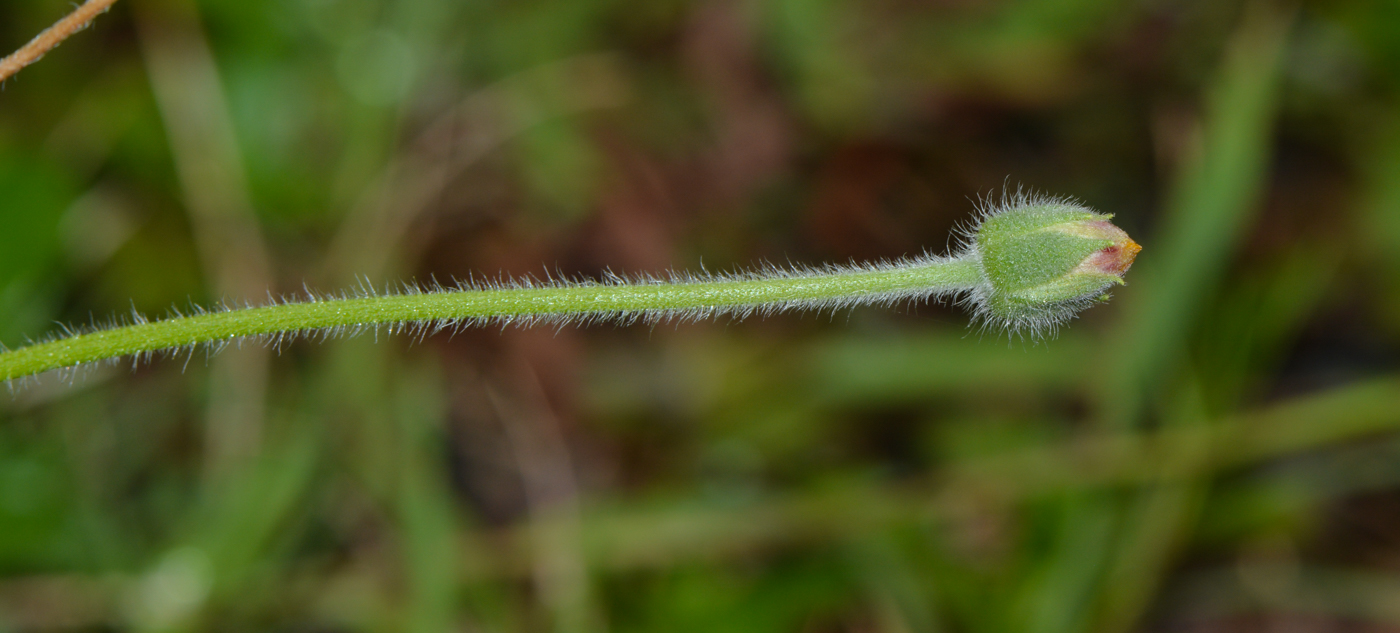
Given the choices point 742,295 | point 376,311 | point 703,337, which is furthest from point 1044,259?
point 703,337

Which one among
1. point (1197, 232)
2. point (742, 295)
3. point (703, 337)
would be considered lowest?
point (742, 295)

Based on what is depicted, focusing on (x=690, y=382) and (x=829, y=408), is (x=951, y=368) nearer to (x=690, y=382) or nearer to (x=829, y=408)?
(x=829, y=408)

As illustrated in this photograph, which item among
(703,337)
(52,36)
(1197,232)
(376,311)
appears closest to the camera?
(376,311)

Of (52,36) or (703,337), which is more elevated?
(703,337)

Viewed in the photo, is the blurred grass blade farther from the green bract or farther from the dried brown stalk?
the dried brown stalk

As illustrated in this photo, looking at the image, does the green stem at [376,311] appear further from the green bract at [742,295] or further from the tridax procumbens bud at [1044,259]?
the tridax procumbens bud at [1044,259]

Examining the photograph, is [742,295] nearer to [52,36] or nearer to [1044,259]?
[1044,259]

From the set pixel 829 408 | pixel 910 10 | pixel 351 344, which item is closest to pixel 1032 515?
pixel 829 408
